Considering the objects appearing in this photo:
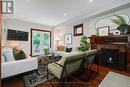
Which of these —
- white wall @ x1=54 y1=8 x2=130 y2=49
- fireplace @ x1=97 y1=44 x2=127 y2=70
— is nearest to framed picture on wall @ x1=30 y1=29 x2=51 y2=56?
white wall @ x1=54 y1=8 x2=130 y2=49

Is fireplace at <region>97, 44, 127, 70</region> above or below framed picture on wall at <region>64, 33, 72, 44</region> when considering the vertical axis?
below

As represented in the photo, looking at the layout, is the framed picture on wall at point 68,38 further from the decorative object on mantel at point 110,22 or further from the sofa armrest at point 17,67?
the sofa armrest at point 17,67

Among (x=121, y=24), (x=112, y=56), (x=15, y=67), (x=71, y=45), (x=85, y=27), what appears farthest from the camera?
(x=71, y=45)

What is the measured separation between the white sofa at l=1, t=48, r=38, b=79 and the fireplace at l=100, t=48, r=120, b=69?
2.86 m

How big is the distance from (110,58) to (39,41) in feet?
17.3

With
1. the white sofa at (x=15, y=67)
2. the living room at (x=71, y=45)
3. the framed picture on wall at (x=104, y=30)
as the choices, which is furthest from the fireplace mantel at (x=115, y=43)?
the white sofa at (x=15, y=67)

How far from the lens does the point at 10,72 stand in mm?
2268

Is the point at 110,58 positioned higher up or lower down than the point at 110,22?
lower down

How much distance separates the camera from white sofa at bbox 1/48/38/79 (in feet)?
7.18

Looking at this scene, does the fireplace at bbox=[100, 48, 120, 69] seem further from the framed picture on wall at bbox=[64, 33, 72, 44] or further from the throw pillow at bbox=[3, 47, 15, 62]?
the throw pillow at bbox=[3, 47, 15, 62]

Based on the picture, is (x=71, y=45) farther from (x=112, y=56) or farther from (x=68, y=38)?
(x=112, y=56)

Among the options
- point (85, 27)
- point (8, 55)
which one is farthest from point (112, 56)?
point (8, 55)

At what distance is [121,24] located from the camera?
131 inches

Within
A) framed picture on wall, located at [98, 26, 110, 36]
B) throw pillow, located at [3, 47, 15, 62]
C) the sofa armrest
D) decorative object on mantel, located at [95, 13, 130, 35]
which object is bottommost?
the sofa armrest
